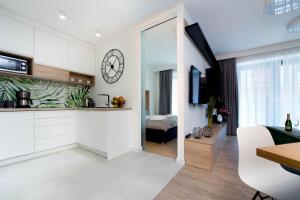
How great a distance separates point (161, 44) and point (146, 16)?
113cm

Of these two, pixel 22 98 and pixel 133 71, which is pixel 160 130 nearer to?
pixel 133 71

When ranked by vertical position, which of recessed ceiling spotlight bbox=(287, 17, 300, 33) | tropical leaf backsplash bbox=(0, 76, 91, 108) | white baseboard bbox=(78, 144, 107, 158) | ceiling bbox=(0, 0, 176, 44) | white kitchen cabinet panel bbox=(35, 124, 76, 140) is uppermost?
ceiling bbox=(0, 0, 176, 44)

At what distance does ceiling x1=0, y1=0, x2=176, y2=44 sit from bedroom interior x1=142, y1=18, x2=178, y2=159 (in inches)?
15.6

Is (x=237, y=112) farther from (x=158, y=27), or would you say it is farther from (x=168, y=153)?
(x=158, y=27)

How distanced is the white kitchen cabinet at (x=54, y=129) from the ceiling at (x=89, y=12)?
5.97 ft

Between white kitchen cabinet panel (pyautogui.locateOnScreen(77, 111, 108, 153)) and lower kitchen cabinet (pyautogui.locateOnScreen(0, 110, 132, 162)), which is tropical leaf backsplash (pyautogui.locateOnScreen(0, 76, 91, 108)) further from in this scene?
white kitchen cabinet panel (pyautogui.locateOnScreen(77, 111, 108, 153))

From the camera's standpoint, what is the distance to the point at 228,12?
2.38m

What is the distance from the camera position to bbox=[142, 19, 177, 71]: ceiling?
284 cm

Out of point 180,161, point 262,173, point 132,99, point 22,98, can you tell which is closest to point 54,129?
point 22,98

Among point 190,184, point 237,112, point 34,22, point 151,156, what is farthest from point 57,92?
point 237,112

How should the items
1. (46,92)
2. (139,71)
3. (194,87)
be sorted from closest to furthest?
(194,87) → (139,71) → (46,92)

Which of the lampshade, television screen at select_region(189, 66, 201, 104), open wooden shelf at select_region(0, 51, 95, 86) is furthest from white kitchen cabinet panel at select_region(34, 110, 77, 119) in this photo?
the lampshade

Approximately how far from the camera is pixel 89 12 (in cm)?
240

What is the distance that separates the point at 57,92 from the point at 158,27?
9.18 feet
